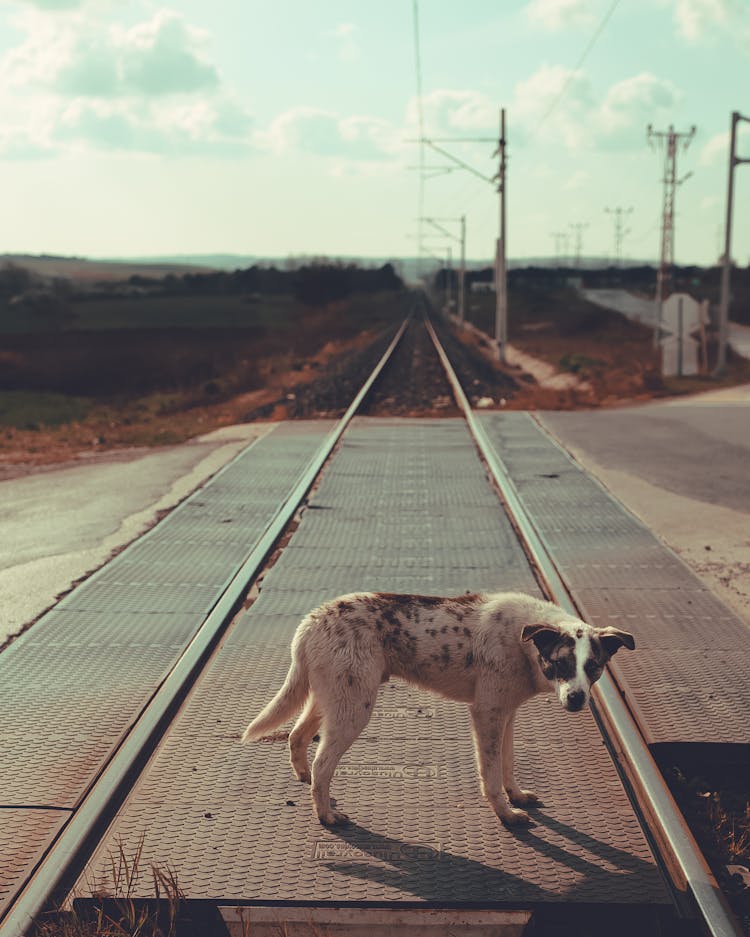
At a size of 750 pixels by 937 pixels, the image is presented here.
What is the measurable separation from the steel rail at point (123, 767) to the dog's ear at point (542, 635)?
6.27ft

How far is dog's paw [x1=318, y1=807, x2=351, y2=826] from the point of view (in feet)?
14.5

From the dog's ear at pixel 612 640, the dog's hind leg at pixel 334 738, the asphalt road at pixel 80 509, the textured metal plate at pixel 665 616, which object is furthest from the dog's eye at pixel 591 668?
the asphalt road at pixel 80 509

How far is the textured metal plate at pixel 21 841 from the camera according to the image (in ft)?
13.2

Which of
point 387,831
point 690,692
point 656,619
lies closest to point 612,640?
point 387,831

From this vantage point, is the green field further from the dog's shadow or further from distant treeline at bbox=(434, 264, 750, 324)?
distant treeline at bbox=(434, 264, 750, 324)

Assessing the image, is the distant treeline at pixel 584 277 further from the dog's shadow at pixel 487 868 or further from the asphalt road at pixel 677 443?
the dog's shadow at pixel 487 868

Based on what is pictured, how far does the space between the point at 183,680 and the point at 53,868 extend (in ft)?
6.38

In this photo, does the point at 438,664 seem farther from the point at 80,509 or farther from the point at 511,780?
the point at 80,509

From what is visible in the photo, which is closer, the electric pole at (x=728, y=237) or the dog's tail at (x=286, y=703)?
the dog's tail at (x=286, y=703)

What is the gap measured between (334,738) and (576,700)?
1.00 meters

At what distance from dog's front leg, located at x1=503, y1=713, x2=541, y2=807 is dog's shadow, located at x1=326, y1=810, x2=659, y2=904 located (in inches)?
9.6

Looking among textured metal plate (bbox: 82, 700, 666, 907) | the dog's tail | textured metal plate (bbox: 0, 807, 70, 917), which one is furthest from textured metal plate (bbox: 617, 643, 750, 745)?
textured metal plate (bbox: 0, 807, 70, 917)

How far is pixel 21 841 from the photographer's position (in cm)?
433

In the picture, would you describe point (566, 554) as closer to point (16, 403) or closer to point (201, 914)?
point (201, 914)
